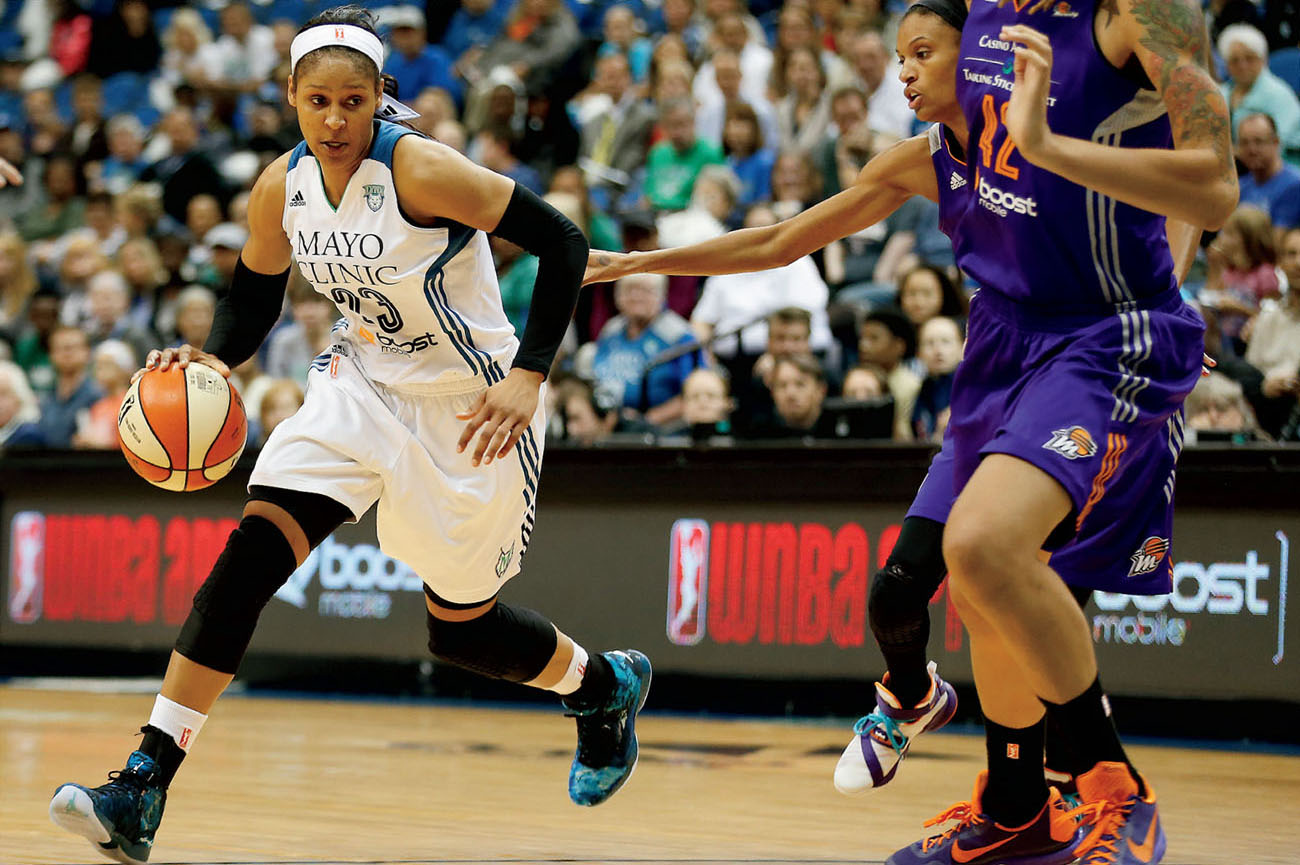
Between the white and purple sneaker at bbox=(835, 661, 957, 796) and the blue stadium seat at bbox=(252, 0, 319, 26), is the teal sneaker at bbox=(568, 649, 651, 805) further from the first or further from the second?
the blue stadium seat at bbox=(252, 0, 319, 26)

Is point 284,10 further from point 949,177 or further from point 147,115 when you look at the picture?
point 949,177

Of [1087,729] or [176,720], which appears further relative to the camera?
[176,720]

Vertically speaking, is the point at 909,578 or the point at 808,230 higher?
the point at 808,230

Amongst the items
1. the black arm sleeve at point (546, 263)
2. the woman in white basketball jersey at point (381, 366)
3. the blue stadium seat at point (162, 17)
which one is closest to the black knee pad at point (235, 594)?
the woman in white basketball jersey at point (381, 366)

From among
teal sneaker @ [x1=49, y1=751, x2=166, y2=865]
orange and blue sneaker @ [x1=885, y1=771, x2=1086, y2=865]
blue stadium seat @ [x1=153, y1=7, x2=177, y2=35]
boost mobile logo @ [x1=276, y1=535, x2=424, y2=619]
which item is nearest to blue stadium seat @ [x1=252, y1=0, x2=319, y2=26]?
blue stadium seat @ [x1=153, y1=7, x2=177, y2=35]

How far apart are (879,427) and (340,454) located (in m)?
4.58

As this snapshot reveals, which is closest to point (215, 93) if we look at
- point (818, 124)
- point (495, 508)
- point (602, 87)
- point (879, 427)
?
point (602, 87)

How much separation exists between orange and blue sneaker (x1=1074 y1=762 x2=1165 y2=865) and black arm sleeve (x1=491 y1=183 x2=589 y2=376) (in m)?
1.79

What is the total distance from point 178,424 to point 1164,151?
2.71 metres

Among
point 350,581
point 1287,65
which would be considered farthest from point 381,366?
point 1287,65

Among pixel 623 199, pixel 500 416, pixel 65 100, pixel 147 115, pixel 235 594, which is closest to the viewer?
pixel 235 594

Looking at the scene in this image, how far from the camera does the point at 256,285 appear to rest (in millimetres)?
5066

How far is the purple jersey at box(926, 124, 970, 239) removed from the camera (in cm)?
431

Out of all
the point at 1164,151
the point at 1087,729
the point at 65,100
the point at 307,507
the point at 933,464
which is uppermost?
the point at 65,100
